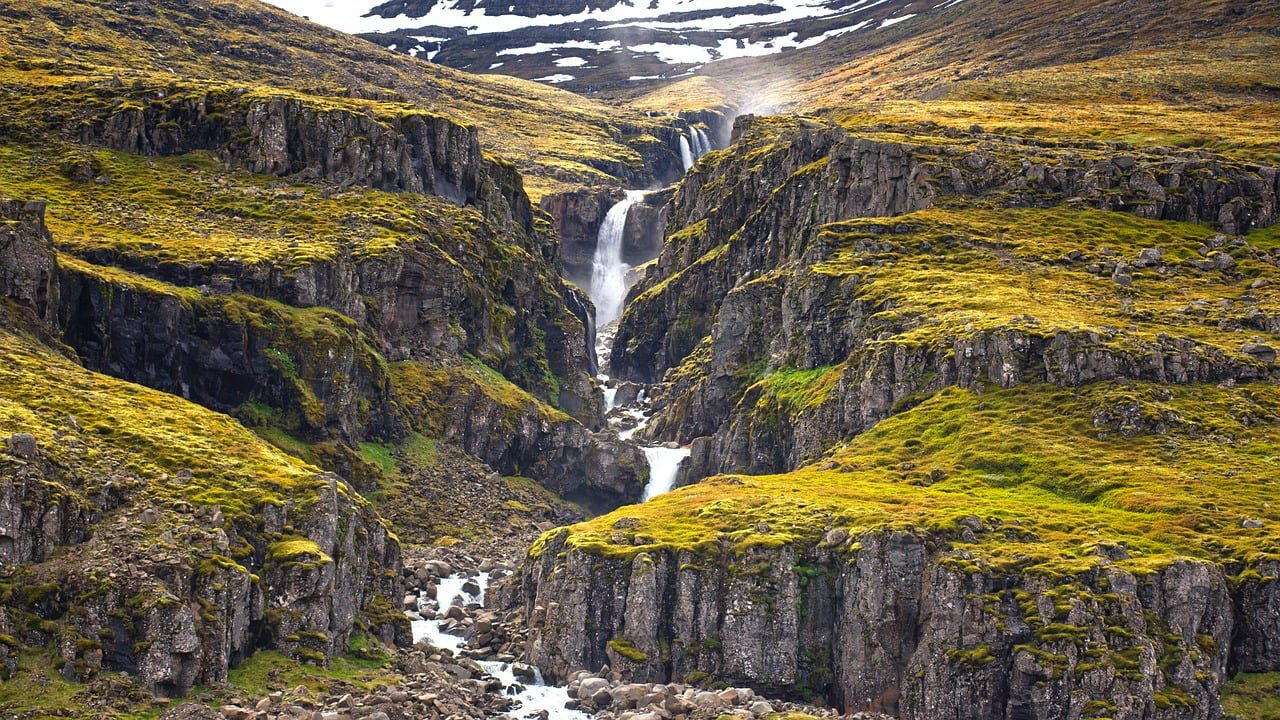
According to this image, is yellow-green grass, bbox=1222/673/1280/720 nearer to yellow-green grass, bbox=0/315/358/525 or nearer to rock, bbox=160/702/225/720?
rock, bbox=160/702/225/720

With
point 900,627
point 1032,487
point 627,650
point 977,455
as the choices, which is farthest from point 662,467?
point 900,627

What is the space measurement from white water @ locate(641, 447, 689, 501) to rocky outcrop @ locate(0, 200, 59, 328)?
203 ft

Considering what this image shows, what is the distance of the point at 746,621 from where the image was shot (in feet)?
293

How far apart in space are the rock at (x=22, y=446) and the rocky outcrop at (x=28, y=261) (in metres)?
25.2

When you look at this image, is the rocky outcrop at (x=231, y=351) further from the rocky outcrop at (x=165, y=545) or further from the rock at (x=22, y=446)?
the rock at (x=22, y=446)

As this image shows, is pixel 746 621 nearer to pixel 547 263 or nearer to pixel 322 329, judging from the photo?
pixel 322 329

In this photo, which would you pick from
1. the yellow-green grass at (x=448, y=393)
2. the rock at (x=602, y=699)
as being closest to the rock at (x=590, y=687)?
the rock at (x=602, y=699)

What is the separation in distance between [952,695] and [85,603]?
150ft

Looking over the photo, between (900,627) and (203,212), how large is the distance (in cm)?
8578

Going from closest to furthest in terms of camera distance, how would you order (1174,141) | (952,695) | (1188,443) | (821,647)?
(952,695), (821,647), (1188,443), (1174,141)

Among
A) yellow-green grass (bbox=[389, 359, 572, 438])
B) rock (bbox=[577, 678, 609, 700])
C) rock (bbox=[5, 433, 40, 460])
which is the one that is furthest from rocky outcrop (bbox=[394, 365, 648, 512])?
rock (bbox=[5, 433, 40, 460])

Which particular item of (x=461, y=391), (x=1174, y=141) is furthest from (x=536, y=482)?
(x=1174, y=141)

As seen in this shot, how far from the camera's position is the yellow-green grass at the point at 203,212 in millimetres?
130500

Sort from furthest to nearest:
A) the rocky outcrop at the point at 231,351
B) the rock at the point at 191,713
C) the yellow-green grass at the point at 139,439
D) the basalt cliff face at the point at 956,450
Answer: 1. the rocky outcrop at the point at 231,351
2. the basalt cliff face at the point at 956,450
3. the yellow-green grass at the point at 139,439
4. the rock at the point at 191,713
